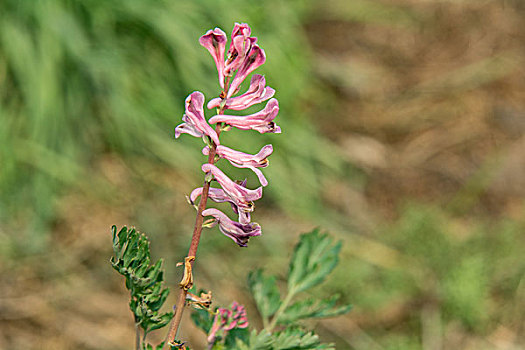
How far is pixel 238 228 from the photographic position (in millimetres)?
816

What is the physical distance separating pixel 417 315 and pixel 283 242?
0.69 meters

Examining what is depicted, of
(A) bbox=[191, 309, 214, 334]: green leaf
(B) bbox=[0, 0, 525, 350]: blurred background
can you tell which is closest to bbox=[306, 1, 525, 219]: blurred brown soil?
→ (B) bbox=[0, 0, 525, 350]: blurred background

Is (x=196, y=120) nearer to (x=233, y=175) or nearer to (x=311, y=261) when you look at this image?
(x=311, y=261)

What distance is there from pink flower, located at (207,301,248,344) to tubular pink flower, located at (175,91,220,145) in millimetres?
287

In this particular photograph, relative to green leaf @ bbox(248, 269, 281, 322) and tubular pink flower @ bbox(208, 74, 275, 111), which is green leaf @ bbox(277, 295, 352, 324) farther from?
tubular pink flower @ bbox(208, 74, 275, 111)

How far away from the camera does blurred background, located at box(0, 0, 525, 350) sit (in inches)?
102

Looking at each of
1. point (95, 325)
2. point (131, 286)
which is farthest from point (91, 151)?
point (131, 286)

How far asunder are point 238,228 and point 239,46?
234 millimetres

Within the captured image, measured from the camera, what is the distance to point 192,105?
790 mm

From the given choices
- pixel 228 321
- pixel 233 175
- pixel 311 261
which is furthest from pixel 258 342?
pixel 233 175

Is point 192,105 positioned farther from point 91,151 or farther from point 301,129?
point 301,129

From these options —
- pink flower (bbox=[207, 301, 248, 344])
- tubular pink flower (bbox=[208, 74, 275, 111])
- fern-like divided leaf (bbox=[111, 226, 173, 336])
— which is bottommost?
pink flower (bbox=[207, 301, 248, 344])

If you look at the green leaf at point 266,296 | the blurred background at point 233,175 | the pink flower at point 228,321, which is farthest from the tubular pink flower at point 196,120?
the blurred background at point 233,175

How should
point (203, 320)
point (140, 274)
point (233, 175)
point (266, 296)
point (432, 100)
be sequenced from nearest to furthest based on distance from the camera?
point (140, 274) → point (203, 320) → point (266, 296) → point (233, 175) → point (432, 100)
